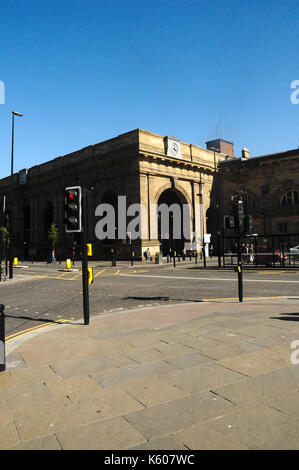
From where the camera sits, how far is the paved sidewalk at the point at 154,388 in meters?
3.08

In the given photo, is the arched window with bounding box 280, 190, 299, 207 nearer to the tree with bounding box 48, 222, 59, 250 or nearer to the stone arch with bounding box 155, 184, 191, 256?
the stone arch with bounding box 155, 184, 191, 256

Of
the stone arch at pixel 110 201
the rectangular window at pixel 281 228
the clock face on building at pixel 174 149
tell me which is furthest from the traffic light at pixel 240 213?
the rectangular window at pixel 281 228

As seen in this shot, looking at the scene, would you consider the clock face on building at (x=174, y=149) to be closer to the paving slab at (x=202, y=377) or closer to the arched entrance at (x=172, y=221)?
the arched entrance at (x=172, y=221)

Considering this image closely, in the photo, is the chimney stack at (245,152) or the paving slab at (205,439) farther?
the chimney stack at (245,152)

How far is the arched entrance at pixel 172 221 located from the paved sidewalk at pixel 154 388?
133 feet

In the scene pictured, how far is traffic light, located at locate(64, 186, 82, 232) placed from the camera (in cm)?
764

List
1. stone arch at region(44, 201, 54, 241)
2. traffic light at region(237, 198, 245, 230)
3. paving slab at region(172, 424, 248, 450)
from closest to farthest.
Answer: paving slab at region(172, 424, 248, 450), traffic light at region(237, 198, 245, 230), stone arch at region(44, 201, 54, 241)

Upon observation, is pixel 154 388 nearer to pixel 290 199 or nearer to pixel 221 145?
pixel 290 199

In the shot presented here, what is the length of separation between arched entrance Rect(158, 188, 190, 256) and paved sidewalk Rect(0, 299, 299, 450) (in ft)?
133

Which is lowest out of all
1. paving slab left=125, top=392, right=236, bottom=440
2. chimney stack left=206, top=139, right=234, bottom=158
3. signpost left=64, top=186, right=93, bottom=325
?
paving slab left=125, top=392, right=236, bottom=440

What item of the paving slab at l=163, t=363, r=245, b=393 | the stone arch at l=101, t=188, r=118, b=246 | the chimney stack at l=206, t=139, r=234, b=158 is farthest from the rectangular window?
the paving slab at l=163, t=363, r=245, b=393

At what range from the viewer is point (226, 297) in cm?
1204

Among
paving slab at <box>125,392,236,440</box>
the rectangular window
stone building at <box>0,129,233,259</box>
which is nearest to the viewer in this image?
paving slab at <box>125,392,236,440</box>
